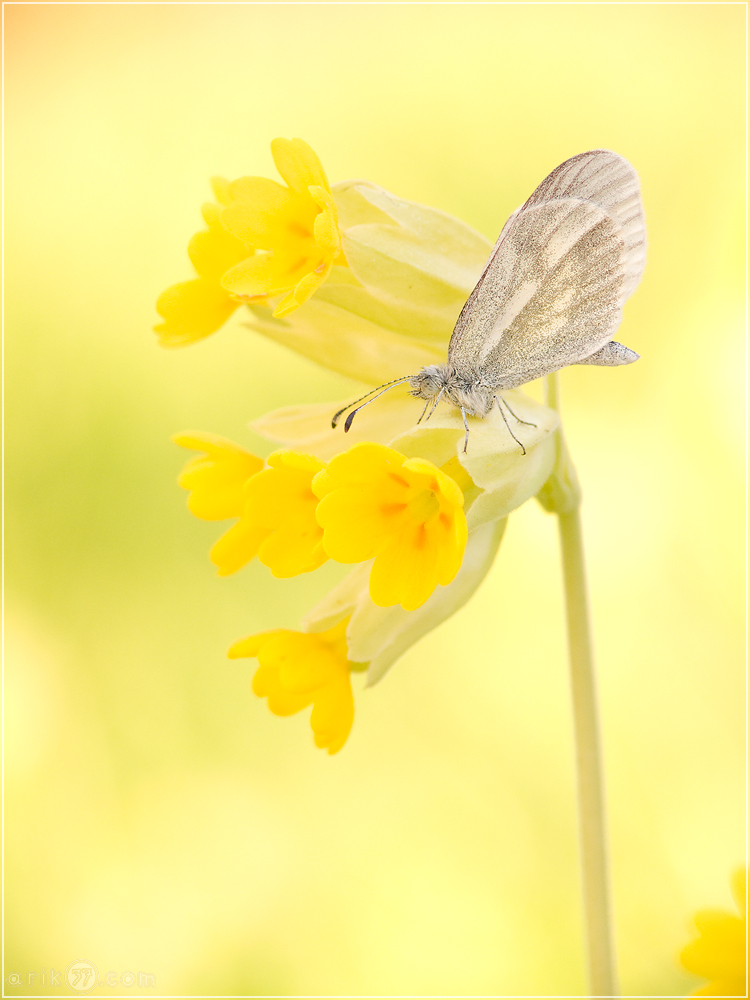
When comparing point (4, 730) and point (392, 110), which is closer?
point (4, 730)

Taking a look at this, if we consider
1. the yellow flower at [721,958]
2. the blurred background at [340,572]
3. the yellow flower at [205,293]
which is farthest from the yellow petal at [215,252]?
the blurred background at [340,572]

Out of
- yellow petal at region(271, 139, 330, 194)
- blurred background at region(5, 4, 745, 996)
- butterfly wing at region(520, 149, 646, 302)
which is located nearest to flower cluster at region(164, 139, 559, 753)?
yellow petal at region(271, 139, 330, 194)

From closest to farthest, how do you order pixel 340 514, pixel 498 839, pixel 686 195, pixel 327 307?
1. pixel 340 514
2. pixel 327 307
3. pixel 498 839
4. pixel 686 195

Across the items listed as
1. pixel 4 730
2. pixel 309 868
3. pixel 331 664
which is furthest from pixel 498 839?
pixel 331 664

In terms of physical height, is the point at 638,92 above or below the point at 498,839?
above

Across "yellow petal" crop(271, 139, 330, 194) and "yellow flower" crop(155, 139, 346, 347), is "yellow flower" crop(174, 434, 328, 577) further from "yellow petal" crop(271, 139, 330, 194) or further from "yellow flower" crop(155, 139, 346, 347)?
"yellow petal" crop(271, 139, 330, 194)

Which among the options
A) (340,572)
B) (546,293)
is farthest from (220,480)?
(340,572)

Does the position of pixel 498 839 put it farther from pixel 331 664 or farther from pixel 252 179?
pixel 252 179
